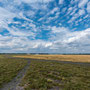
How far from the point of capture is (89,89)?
786 centimetres

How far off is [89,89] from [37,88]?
6.47 metres

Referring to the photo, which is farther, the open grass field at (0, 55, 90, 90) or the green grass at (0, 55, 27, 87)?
the green grass at (0, 55, 27, 87)

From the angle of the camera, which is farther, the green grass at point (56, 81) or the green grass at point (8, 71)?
the green grass at point (8, 71)

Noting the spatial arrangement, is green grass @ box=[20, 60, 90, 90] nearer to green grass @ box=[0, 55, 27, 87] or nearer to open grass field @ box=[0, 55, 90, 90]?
open grass field @ box=[0, 55, 90, 90]

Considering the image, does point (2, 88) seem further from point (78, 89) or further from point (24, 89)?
point (78, 89)

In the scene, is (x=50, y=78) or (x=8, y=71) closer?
(x=50, y=78)

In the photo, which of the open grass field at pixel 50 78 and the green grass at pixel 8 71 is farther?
the green grass at pixel 8 71

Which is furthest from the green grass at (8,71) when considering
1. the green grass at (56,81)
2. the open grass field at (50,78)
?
the green grass at (56,81)

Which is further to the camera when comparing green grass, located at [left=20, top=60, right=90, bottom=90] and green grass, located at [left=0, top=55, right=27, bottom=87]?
green grass, located at [left=0, top=55, right=27, bottom=87]

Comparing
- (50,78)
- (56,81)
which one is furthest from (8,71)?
(56,81)

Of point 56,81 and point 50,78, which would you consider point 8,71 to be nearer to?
point 50,78

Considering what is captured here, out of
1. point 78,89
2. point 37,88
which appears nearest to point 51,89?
point 37,88

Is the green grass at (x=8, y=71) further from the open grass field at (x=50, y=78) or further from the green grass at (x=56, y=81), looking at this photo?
the green grass at (x=56, y=81)

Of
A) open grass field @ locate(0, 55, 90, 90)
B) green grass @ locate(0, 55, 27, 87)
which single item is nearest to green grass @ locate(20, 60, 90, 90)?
open grass field @ locate(0, 55, 90, 90)
